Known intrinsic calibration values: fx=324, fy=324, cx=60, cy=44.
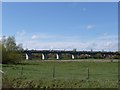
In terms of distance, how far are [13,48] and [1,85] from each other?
40.8 meters

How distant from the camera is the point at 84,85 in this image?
23250 mm

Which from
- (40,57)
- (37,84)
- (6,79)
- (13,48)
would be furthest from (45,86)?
(40,57)

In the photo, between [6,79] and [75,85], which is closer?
[75,85]

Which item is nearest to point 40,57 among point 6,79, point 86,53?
point 86,53

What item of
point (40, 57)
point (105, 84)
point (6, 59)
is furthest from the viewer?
point (40, 57)

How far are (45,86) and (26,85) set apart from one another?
1.57 m

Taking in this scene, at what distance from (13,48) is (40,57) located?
41.9m

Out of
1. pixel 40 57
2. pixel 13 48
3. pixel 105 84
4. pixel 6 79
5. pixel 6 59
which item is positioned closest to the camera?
pixel 105 84

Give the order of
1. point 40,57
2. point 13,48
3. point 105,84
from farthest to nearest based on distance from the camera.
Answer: point 40,57 → point 13,48 → point 105,84

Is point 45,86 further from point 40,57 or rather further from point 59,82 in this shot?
point 40,57

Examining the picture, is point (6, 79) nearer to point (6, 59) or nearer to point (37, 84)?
point (37, 84)

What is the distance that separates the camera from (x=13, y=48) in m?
63.5

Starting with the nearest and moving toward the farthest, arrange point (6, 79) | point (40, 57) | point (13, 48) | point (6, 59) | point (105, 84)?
point (105, 84), point (6, 79), point (6, 59), point (13, 48), point (40, 57)

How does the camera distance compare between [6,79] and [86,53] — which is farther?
[86,53]
